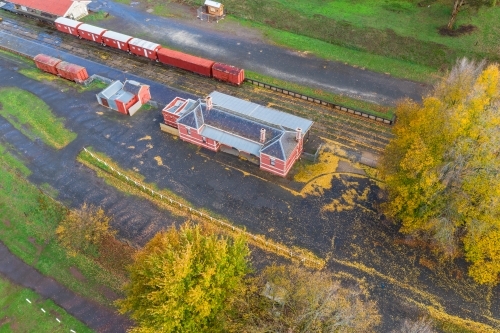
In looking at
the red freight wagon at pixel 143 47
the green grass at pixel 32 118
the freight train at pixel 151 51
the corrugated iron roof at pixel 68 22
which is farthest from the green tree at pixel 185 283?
the corrugated iron roof at pixel 68 22

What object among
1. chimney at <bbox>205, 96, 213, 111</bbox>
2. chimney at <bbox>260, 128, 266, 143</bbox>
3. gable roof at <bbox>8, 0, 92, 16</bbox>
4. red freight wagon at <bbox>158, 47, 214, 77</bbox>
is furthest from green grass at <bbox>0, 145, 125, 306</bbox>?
gable roof at <bbox>8, 0, 92, 16</bbox>

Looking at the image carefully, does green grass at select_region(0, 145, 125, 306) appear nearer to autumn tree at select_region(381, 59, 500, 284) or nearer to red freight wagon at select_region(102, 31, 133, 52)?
red freight wagon at select_region(102, 31, 133, 52)

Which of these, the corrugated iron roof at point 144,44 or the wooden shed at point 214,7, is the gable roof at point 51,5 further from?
the wooden shed at point 214,7

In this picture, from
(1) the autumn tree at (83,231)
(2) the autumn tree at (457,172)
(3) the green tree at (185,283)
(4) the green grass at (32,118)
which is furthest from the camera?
(4) the green grass at (32,118)

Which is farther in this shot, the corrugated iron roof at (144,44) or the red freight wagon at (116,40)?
the red freight wagon at (116,40)

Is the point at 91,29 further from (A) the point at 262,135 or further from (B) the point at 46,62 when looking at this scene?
(A) the point at 262,135

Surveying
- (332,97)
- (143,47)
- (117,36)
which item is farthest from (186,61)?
(332,97)
